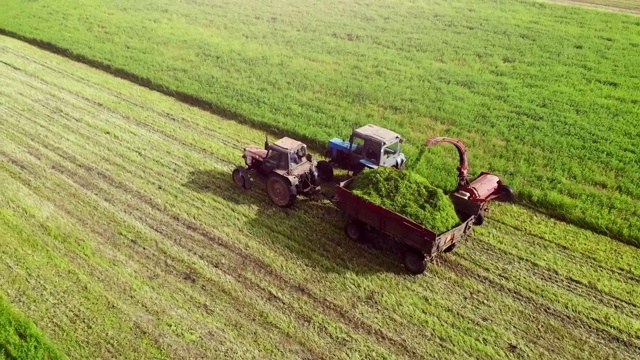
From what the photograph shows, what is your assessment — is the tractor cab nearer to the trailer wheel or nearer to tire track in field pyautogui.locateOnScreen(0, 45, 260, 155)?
the trailer wheel

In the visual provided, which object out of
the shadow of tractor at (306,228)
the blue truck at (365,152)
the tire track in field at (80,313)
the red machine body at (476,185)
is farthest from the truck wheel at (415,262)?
the tire track in field at (80,313)

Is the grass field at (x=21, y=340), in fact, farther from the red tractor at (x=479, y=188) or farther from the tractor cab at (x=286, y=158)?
the red tractor at (x=479, y=188)

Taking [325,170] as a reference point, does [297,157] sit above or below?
above

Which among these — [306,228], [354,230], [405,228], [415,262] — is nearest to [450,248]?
[415,262]

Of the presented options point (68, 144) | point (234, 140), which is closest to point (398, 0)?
point (234, 140)

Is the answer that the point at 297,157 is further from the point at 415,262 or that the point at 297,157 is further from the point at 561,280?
the point at 561,280

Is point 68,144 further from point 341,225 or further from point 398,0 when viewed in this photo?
point 398,0
